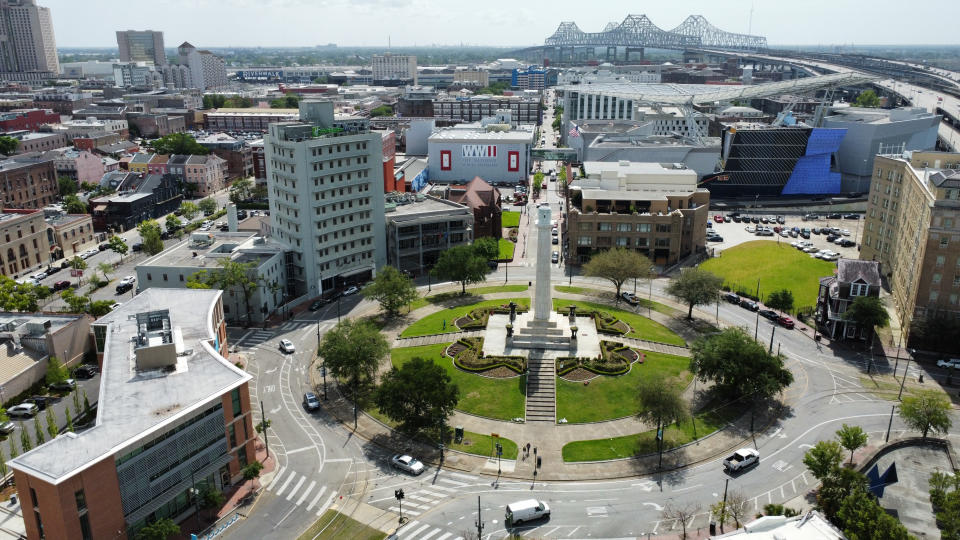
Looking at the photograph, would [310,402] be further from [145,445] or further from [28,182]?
[28,182]

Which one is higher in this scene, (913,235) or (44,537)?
(913,235)

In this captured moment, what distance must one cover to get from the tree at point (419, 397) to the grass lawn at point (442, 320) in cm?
2566

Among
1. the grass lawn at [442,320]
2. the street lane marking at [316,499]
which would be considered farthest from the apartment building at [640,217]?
the street lane marking at [316,499]

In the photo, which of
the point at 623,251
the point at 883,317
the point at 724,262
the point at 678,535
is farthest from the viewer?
the point at 724,262

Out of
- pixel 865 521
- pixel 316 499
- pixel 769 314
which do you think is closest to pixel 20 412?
pixel 316 499

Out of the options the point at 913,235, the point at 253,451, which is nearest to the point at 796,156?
the point at 913,235

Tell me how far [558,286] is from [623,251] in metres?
14.3

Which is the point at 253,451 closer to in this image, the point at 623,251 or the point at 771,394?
the point at 771,394

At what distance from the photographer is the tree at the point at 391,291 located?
10588 centimetres

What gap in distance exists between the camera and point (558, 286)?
411ft

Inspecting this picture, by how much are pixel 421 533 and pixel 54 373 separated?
5444cm

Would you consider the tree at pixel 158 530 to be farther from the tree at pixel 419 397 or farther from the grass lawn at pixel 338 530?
the tree at pixel 419 397

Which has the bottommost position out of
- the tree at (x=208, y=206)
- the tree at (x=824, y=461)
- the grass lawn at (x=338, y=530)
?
the grass lawn at (x=338, y=530)

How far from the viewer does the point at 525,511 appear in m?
61.5
